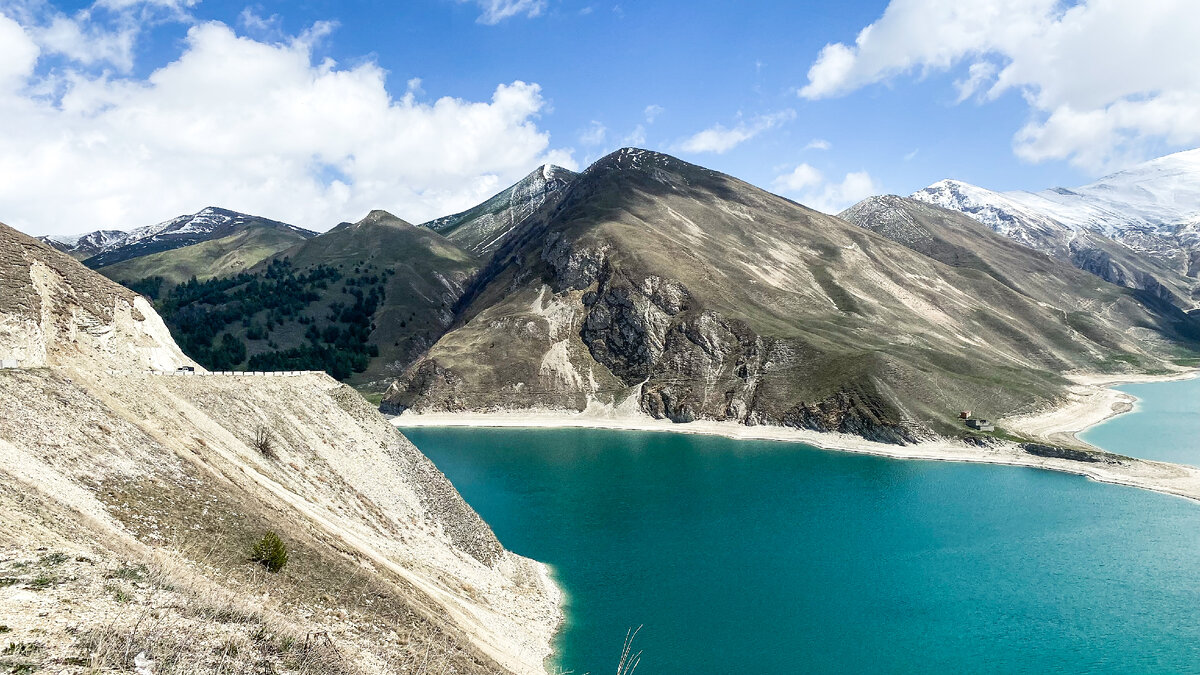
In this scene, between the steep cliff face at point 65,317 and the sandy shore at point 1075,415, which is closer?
the steep cliff face at point 65,317

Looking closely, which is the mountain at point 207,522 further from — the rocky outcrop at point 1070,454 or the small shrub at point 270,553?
the rocky outcrop at point 1070,454

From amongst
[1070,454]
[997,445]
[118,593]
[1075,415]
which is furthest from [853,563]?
[1075,415]

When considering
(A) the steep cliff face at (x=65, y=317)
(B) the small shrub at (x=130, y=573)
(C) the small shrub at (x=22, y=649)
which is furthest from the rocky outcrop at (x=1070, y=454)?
(C) the small shrub at (x=22, y=649)

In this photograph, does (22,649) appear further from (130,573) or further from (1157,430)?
(1157,430)

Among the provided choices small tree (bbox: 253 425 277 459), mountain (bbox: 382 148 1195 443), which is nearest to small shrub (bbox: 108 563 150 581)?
small tree (bbox: 253 425 277 459)

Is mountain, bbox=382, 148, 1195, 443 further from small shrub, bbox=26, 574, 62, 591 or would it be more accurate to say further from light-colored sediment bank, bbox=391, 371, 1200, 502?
small shrub, bbox=26, 574, 62, 591

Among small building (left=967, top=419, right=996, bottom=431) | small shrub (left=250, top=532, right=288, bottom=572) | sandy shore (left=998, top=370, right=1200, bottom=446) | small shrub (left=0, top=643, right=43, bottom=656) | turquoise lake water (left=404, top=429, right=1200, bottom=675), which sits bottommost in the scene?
turquoise lake water (left=404, top=429, right=1200, bottom=675)

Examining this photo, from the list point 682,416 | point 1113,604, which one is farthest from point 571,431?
point 1113,604
